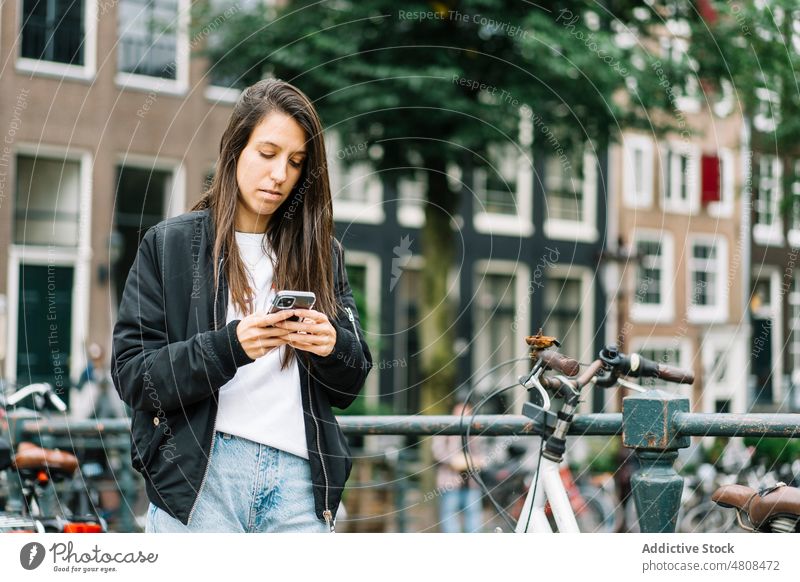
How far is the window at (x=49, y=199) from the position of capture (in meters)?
11.9

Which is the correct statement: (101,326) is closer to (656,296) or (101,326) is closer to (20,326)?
→ (20,326)

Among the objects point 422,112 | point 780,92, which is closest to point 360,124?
point 422,112

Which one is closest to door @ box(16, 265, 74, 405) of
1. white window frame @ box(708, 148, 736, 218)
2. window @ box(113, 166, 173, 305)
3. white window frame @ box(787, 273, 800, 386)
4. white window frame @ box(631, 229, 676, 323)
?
window @ box(113, 166, 173, 305)

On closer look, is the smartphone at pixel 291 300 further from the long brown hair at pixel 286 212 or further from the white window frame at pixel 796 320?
the white window frame at pixel 796 320

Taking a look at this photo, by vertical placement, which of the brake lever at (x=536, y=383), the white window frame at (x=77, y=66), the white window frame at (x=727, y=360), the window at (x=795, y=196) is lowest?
the white window frame at (x=727, y=360)

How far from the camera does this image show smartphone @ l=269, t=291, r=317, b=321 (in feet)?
6.47

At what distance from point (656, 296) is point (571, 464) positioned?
12115mm

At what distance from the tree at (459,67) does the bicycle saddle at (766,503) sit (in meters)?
5.50

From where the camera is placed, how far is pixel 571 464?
1112 cm

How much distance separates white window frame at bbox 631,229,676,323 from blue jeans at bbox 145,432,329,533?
1924 centimetres

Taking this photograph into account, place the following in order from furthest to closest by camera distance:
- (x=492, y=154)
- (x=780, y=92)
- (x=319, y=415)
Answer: (x=492, y=154) → (x=780, y=92) → (x=319, y=415)

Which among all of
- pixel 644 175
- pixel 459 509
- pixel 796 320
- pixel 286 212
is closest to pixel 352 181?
pixel 459 509

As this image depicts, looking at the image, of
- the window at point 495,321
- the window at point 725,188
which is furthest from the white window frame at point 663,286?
the window at point 495,321

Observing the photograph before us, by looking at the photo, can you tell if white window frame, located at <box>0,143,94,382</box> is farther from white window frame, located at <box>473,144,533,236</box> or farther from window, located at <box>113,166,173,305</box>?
white window frame, located at <box>473,144,533,236</box>
